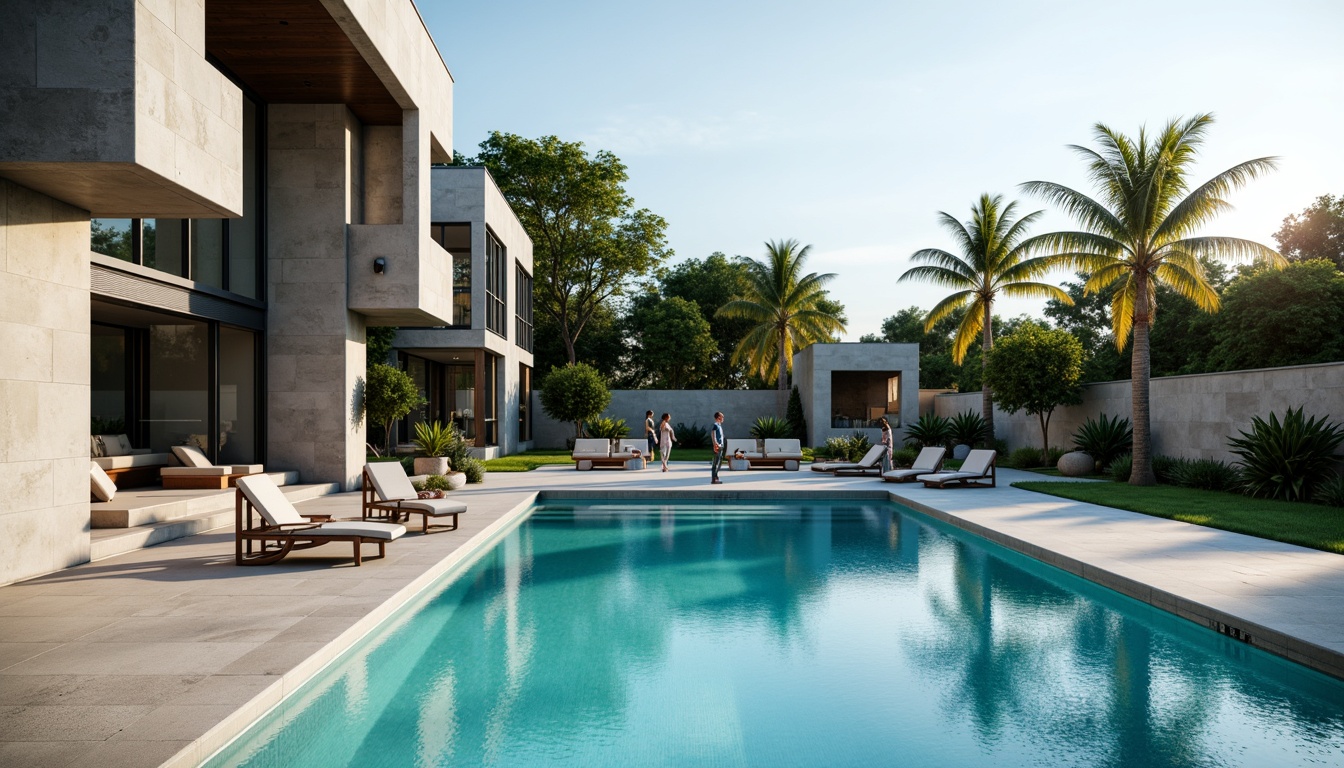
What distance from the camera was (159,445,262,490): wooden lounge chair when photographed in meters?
11.3

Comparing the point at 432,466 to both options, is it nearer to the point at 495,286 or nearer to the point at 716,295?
the point at 495,286

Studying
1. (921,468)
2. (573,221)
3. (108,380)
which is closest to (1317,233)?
(921,468)

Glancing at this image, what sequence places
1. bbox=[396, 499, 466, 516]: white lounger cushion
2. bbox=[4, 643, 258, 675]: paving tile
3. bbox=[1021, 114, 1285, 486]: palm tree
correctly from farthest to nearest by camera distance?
bbox=[1021, 114, 1285, 486]: palm tree, bbox=[396, 499, 466, 516]: white lounger cushion, bbox=[4, 643, 258, 675]: paving tile

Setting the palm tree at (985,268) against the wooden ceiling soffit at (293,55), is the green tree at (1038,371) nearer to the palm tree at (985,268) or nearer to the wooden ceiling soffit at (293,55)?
the palm tree at (985,268)

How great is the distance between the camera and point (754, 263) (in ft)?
108

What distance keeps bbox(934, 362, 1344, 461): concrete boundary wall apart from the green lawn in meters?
1.68

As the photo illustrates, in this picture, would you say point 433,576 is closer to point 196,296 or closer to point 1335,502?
point 196,296

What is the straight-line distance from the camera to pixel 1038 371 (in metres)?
20.2

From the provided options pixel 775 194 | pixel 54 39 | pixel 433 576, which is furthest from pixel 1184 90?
pixel 54 39

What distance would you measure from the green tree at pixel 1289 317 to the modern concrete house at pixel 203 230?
26.0 metres

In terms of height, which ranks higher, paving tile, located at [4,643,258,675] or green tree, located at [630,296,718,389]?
green tree, located at [630,296,718,389]

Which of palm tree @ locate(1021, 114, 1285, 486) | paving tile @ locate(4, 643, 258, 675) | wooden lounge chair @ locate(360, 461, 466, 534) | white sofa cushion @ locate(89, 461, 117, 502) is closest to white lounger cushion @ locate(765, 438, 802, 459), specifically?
palm tree @ locate(1021, 114, 1285, 486)

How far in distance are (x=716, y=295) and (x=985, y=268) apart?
19.8 meters

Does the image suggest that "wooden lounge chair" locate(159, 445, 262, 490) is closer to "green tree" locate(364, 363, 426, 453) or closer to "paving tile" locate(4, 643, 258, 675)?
"green tree" locate(364, 363, 426, 453)
